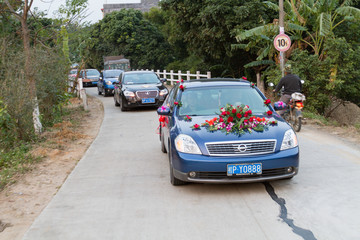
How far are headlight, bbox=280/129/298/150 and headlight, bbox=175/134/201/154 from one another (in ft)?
3.96

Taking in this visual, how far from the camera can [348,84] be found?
20.1 metres

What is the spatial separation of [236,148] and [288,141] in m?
0.82

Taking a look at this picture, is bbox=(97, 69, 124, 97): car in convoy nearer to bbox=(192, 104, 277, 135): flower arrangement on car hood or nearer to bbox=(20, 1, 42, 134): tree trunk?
bbox=(20, 1, 42, 134): tree trunk

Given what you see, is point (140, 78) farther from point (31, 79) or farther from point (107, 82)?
point (107, 82)

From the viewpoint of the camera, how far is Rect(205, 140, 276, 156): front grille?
6.03m

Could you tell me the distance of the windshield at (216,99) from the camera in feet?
24.2

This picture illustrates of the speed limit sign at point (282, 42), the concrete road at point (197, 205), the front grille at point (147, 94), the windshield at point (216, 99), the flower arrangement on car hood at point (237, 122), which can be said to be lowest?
the concrete road at point (197, 205)

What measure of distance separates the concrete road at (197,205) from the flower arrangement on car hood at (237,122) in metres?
0.87

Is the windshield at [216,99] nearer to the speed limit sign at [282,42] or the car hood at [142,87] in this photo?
the speed limit sign at [282,42]

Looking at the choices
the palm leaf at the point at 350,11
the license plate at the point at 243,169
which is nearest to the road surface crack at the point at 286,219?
the license plate at the point at 243,169

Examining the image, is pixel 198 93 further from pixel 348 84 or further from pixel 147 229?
pixel 348 84

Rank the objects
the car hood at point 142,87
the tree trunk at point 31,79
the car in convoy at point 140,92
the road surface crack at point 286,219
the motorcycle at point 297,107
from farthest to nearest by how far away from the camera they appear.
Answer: the car hood at point 142,87
the car in convoy at point 140,92
the motorcycle at point 297,107
the tree trunk at point 31,79
the road surface crack at point 286,219

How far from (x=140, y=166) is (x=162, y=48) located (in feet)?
152

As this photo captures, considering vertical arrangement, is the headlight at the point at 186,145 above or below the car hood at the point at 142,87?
above
